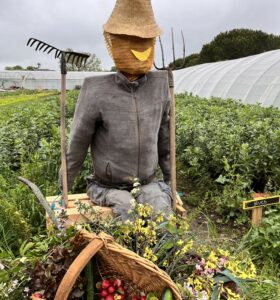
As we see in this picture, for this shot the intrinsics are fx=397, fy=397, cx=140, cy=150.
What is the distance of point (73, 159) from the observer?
2.71 meters

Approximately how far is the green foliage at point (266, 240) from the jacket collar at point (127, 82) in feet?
4.93

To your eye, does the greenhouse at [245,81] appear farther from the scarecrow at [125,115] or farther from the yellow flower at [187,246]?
the yellow flower at [187,246]

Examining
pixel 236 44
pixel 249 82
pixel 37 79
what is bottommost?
pixel 249 82

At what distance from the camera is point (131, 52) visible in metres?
2.48

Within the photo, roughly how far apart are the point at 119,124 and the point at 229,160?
1.99 metres

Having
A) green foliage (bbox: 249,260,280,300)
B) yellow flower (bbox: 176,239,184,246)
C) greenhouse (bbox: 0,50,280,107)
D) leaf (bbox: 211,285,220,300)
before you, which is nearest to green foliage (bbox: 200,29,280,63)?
greenhouse (bbox: 0,50,280,107)

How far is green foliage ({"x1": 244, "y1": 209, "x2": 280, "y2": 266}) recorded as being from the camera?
3.08 m

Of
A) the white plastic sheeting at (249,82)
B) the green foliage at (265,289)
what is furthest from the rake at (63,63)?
the white plastic sheeting at (249,82)

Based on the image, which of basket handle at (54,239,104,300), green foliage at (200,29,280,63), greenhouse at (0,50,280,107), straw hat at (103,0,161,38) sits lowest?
basket handle at (54,239,104,300)

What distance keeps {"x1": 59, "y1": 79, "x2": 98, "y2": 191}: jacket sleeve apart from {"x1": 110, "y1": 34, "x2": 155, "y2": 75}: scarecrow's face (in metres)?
0.26

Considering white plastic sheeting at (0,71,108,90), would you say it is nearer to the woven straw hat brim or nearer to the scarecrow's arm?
the scarecrow's arm

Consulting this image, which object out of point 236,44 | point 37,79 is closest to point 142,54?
point 236,44

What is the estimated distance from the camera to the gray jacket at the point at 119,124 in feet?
8.38

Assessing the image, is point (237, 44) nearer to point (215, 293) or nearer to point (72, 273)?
point (215, 293)
